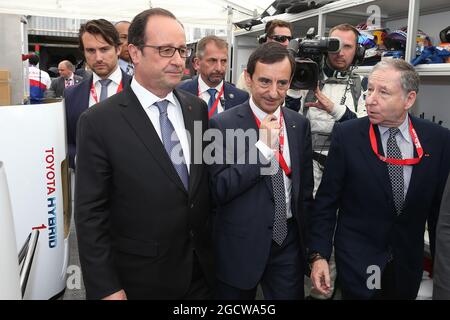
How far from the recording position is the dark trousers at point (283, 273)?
1773mm

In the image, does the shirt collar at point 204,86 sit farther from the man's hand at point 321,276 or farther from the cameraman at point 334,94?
the man's hand at point 321,276

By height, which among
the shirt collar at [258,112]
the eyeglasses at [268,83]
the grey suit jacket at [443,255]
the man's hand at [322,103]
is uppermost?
the eyeglasses at [268,83]

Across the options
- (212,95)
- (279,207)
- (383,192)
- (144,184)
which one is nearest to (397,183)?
(383,192)

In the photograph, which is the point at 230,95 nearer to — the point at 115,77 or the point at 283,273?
the point at 115,77

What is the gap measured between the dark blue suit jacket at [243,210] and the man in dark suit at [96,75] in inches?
42.8

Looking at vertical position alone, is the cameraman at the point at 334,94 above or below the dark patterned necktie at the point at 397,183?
above

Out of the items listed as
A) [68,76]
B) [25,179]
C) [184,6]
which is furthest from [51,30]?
[25,179]

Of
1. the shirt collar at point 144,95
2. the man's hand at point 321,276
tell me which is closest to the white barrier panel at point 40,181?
the shirt collar at point 144,95

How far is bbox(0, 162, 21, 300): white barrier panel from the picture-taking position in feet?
2.68

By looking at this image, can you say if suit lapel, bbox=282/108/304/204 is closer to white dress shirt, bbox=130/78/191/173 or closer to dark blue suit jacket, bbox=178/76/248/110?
white dress shirt, bbox=130/78/191/173

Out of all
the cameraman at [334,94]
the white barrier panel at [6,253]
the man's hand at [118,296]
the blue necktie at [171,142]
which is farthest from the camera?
the cameraman at [334,94]

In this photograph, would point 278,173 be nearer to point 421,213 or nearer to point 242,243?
point 242,243

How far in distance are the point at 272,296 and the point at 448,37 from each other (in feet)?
5.83

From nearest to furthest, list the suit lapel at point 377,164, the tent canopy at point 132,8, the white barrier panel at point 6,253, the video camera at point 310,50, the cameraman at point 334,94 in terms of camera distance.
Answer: the white barrier panel at point 6,253, the suit lapel at point 377,164, the video camera at point 310,50, the cameraman at point 334,94, the tent canopy at point 132,8
